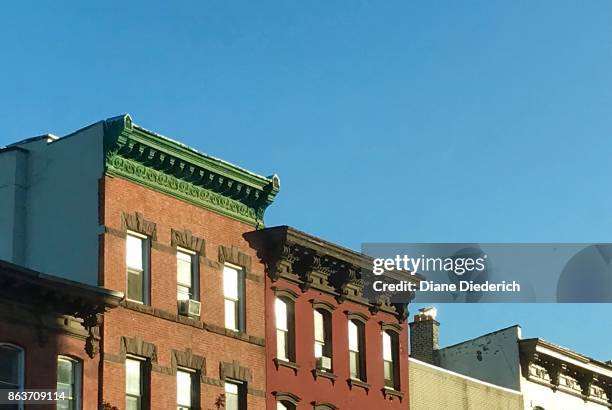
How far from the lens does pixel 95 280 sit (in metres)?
42.1

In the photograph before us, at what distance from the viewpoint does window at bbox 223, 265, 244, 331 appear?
154ft

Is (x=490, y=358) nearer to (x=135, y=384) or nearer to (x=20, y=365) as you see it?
(x=135, y=384)

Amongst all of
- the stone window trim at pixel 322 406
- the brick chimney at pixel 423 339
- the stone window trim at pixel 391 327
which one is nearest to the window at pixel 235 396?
the stone window trim at pixel 322 406

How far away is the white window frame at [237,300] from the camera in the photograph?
154 ft

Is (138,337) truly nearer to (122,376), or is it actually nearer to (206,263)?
(122,376)

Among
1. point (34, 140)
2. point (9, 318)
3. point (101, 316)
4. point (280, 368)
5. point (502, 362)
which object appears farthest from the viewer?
point (502, 362)

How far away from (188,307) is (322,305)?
7.30 m

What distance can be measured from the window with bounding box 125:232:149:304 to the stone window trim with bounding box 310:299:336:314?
27.1 feet

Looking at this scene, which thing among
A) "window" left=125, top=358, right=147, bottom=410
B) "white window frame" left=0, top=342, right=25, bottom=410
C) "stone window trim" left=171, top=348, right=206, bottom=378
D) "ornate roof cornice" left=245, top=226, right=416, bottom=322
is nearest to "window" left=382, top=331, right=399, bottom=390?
"ornate roof cornice" left=245, top=226, right=416, bottom=322

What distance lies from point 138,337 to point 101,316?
1.64m

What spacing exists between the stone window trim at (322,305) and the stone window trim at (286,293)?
971mm

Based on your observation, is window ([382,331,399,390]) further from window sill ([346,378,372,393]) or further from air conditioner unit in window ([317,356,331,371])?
air conditioner unit in window ([317,356,331,371])

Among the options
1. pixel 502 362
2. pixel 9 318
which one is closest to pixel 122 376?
pixel 9 318

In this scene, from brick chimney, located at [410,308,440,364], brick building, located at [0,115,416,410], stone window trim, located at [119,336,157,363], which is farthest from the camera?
brick chimney, located at [410,308,440,364]
